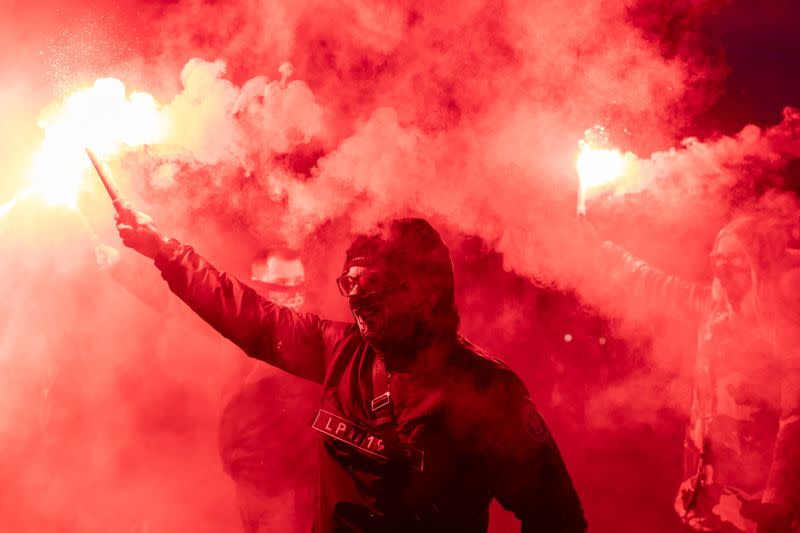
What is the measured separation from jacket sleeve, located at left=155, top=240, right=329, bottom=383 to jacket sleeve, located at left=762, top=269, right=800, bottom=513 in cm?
301

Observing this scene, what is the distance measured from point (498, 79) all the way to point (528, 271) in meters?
1.45

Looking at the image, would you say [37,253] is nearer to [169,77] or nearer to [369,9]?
[169,77]

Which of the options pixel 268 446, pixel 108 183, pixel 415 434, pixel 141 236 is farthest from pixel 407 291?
pixel 268 446

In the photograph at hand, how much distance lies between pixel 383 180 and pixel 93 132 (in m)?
1.97

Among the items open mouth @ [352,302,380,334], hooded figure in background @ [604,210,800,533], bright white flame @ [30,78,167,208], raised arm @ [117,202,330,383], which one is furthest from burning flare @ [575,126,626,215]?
bright white flame @ [30,78,167,208]

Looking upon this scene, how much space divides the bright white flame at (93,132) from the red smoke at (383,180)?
11 centimetres

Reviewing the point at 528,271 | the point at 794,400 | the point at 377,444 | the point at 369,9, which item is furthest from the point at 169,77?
the point at 794,400

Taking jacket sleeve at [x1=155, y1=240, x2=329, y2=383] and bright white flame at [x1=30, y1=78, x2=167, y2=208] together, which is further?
bright white flame at [x1=30, y1=78, x2=167, y2=208]

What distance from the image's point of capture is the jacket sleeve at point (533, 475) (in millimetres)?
2277

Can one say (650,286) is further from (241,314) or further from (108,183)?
(108,183)

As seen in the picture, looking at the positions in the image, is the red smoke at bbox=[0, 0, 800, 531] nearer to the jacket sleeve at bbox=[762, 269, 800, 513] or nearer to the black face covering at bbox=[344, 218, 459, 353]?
the jacket sleeve at bbox=[762, 269, 800, 513]

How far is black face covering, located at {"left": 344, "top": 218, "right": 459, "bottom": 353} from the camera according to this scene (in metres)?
2.53

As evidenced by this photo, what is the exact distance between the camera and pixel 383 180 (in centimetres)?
457

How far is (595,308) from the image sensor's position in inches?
179
